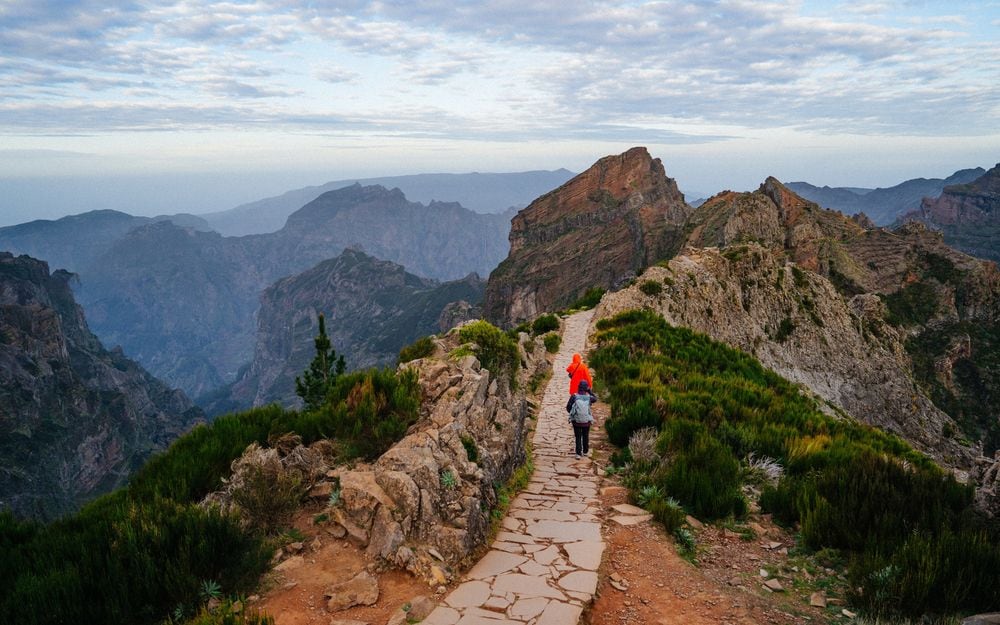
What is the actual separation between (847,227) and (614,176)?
82.8 metres

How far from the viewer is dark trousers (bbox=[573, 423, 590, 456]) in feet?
34.9

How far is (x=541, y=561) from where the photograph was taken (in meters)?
6.51

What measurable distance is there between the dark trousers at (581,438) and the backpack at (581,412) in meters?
0.13

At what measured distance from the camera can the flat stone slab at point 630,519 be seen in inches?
301

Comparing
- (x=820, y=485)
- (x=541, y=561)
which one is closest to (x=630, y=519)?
(x=541, y=561)

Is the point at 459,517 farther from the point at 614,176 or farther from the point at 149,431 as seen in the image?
the point at 149,431

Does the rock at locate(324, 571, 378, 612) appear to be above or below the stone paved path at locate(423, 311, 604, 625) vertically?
above

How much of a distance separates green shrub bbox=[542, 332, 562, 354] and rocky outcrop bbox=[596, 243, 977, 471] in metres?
3.95

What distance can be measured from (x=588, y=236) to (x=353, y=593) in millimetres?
148333

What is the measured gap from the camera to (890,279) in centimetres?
7894

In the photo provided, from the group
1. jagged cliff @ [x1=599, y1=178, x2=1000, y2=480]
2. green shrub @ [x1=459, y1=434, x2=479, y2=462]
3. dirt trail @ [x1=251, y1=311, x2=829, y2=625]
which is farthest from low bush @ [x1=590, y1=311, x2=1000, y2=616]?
jagged cliff @ [x1=599, y1=178, x2=1000, y2=480]

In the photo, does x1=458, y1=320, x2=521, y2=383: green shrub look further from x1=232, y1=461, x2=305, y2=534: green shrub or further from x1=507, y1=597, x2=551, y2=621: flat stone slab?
x1=507, y1=597, x2=551, y2=621: flat stone slab

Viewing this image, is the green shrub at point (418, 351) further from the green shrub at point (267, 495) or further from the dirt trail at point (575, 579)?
the green shrub at point (267, 495)

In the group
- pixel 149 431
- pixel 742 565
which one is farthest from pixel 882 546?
pixel 149 431
